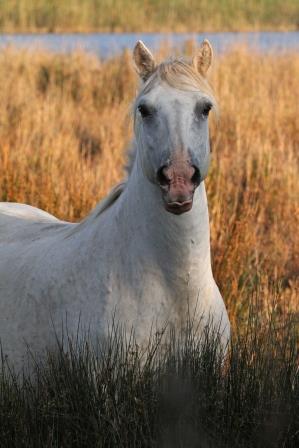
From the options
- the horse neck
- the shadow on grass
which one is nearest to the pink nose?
the horse neck

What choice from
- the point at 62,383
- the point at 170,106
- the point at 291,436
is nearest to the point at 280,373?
the point at 291,436

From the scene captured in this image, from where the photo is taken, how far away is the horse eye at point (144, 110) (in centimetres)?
295

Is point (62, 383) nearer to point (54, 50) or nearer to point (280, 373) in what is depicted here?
point (280, 373)

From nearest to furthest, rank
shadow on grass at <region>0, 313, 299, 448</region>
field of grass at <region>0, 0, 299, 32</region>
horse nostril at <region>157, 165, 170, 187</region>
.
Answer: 1. shadow on grass at <region>0, 313, 299, 448</region>
2. horse nostril at <region>157, 165, 170, 187</region>
3. field of grass at <region>0, 0, 299, 32</region>

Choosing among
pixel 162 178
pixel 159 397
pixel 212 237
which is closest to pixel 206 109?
pixel 162 178

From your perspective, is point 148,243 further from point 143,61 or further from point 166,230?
point 143,61

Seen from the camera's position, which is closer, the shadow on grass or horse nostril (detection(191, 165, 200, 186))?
the shadow on grass

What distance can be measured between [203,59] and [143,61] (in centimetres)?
22

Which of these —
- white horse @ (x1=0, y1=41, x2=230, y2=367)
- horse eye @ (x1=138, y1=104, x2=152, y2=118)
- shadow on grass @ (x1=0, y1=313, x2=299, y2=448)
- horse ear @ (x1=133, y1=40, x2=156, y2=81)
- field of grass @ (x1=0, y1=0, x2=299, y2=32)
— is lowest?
shadow on grass @ (x1=0, y1=313, x2=299, y2=448)

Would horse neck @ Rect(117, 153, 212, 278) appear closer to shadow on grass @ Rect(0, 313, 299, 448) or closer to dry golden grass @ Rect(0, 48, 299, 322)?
shadow on grass @ Rect(0, 313, 299, 448)

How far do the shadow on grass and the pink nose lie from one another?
45 cm

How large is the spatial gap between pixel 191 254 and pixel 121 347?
1.35 ft

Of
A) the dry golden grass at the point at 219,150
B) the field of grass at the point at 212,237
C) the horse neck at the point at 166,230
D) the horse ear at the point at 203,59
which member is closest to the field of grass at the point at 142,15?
the dry golden grass at the point at 219,150

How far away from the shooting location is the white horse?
2.88 metres
